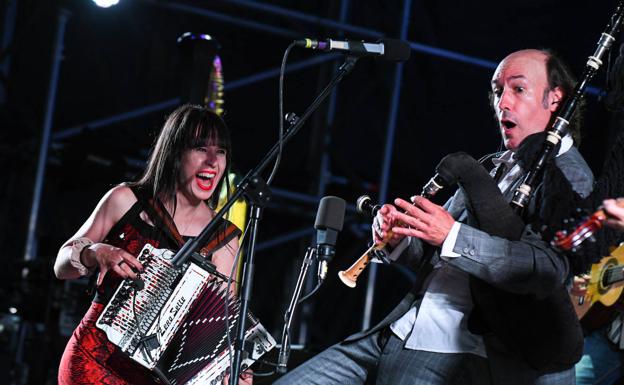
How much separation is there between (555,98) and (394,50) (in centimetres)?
66

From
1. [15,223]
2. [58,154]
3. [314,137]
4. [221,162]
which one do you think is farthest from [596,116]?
[15,223]

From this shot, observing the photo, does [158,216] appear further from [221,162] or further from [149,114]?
[149,114]

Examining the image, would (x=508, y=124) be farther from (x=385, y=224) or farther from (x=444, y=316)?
(x=444, y=316)

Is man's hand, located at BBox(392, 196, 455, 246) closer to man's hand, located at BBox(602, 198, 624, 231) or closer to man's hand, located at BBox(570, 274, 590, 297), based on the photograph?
man's hand, located at BBox(602, 198, 624, 231)

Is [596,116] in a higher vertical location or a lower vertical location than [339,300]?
higher

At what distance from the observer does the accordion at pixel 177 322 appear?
334 cm

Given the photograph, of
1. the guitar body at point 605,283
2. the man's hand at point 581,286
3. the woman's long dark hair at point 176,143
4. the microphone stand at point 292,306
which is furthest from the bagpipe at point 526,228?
the man's hand at point 581,286

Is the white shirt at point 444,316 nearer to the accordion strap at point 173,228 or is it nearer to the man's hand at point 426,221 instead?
the man's hand at point 426,221

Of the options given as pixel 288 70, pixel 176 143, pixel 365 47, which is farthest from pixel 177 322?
pixel 288 70

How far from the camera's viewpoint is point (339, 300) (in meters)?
8.29

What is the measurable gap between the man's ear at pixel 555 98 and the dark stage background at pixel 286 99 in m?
3.46

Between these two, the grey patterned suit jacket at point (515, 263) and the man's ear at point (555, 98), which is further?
the man's ear at point (555, 98)

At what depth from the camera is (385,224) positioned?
10.2 feet

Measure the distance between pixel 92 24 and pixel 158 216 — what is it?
4390 millimetres
